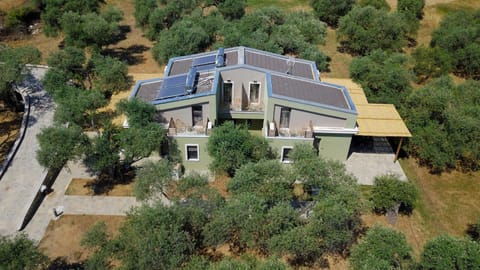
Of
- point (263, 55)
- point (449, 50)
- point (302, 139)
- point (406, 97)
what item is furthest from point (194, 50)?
point (449, 50)

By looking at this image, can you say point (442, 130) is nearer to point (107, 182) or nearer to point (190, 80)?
point (190, 80)

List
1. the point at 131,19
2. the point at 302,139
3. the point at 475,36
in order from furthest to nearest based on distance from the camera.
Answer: the point at 131,19 → the point at 475,36 → the point at 302,139

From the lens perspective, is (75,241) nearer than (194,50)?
Yes

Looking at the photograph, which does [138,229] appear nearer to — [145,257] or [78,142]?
[145,257]

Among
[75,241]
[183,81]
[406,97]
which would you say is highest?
[183,81]

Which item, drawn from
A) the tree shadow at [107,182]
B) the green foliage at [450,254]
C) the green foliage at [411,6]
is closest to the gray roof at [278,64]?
the tree shadow at [107,182]

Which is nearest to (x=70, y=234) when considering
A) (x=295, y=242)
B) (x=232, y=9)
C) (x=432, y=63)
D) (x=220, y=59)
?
(x=295, y=242)
